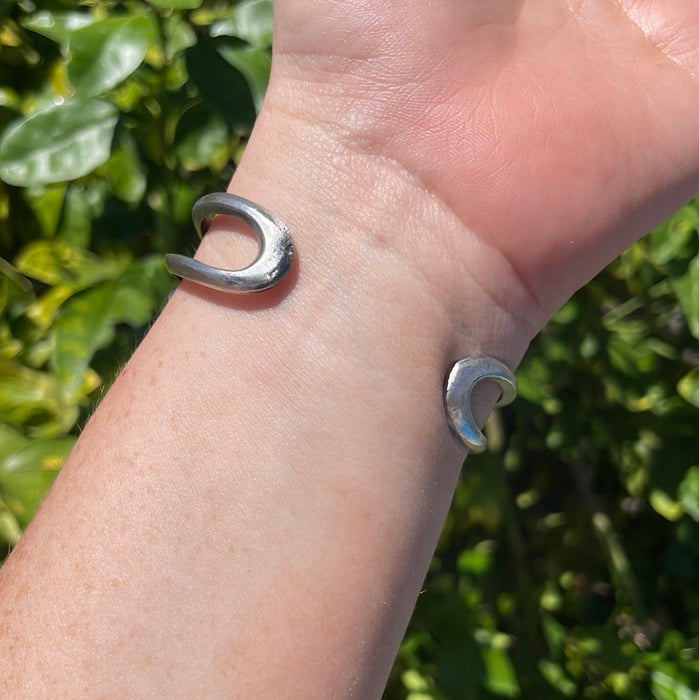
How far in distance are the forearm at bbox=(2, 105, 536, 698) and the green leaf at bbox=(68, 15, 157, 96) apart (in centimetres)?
15

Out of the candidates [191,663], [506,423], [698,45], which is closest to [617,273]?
[506,423]

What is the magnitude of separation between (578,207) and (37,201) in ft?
1.95

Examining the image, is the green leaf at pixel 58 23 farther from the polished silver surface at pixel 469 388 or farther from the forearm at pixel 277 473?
the polished silver surface at pixel 469 388

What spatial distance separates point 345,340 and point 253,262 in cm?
9

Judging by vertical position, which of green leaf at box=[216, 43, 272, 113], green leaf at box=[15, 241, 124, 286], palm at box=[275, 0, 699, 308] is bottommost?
green leaf at box=[15, 241, 124, 286]

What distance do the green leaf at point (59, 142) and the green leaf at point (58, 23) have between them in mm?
68

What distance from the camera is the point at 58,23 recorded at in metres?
0.84

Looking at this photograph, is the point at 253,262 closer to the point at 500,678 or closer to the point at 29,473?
the point at 29,473

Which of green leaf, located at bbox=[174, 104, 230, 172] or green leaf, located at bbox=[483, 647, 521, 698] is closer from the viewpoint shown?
green leaf, located at bbox=[174, 104, 230, 172]

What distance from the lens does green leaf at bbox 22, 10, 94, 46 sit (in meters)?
0.82

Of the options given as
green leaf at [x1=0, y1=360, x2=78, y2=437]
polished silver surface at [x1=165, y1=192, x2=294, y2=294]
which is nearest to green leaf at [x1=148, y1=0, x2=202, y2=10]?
polished silver surface at [x1=165, y1=192, x2=294, y2=294]

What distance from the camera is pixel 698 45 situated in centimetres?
83

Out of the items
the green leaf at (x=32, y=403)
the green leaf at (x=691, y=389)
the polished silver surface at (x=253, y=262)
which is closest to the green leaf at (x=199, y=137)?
the polished silver surface at (x=253, y=262)

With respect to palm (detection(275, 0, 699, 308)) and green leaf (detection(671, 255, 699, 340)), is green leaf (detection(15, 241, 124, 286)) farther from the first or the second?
green leaf (detection(671, 255, 699, 340))
